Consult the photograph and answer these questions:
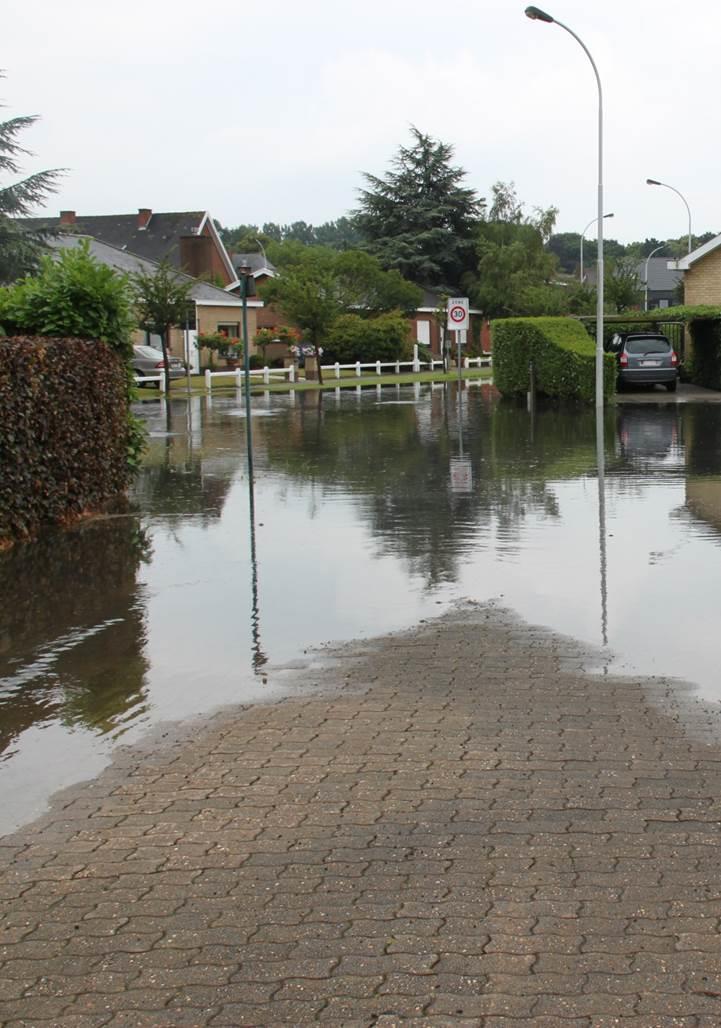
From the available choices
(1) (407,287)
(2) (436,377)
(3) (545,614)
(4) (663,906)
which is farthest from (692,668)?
(1) (407,287)

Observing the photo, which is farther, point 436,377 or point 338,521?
point 436,377

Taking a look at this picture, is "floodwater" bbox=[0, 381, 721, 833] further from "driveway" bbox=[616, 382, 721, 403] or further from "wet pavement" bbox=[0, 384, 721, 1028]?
"driveway" bbox=[616, 382, 721, 403]

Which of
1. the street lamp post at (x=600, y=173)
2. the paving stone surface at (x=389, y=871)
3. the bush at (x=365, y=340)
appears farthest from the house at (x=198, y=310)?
the paving stone surface at (x=389, y=871)

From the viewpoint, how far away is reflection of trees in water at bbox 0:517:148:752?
6703 millimetres

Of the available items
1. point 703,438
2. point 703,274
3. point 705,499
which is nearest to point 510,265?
point 703,274

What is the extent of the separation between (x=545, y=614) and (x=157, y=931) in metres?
4.86

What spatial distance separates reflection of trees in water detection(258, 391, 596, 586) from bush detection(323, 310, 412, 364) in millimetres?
27673

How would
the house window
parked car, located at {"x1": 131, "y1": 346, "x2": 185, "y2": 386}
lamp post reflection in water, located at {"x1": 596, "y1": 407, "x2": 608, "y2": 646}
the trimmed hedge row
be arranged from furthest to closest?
the house window < parked car, located at {"x1": 131, "y1": 346, "x2": 185, "y2": 386} < the trimmed hedge row < lamp post reflection in water, located at {"x1": 596, "y1": 407, "x2": 608, "y2": 646}

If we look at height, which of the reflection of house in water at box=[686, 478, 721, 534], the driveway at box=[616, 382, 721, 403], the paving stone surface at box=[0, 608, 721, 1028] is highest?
the driveway at box=[616, 382, 721, 403]

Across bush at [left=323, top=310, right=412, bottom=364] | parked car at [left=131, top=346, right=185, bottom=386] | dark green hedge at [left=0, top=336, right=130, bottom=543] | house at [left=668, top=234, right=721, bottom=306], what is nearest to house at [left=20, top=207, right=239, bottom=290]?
bush at [left=323, top=310, right=412, bottom=364]

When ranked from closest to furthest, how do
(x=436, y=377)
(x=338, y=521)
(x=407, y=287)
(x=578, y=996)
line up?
1. (x=578, y=996)
2. (x=338, y=521)
3. (x=436, y=377)
4. (x=407, y=287)

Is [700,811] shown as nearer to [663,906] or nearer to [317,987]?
[663,906]

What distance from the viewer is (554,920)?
13.4 ft

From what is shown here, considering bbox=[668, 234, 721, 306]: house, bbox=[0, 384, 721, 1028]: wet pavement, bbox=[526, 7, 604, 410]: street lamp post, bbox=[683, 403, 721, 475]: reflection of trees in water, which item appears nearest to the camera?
bbox=[0, 384, 721, 1028]: wet pavement
